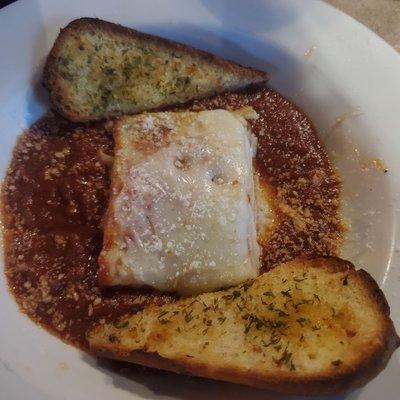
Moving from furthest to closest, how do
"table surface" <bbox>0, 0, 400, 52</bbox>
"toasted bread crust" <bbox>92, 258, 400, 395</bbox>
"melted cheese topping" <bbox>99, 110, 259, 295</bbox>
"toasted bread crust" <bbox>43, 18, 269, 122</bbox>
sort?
"table surface" <bbox>0, 0, 400, 52</bbox>, "toasted bread crust" <bbox>43, 18, 269, 122</bbox>, "melted cheese topping" <bbox>99, 110, 259, 295</bbox>, "toasted bread crust" <bbox>92, 258, 400, 395</bbox>

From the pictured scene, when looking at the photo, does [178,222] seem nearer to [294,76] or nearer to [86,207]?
[86,207]

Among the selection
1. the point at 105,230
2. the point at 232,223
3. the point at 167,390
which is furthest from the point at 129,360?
the point at 232,223

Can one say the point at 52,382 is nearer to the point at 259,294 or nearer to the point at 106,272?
the point at 106,272

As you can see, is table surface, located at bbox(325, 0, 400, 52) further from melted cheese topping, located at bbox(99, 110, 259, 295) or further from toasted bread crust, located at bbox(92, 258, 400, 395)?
toasted bread crust, located at bbox(92, 258, 400, 395)

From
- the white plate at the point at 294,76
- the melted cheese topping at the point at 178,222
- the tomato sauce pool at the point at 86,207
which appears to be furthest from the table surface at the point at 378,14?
the melted cheese topping at the point at 178,222

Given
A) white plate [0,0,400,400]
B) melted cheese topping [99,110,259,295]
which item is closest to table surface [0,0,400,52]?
white plate [0,0,400,400]

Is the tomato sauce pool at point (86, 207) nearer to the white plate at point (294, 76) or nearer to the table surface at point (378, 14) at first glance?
the white plate at point (294, 76)
